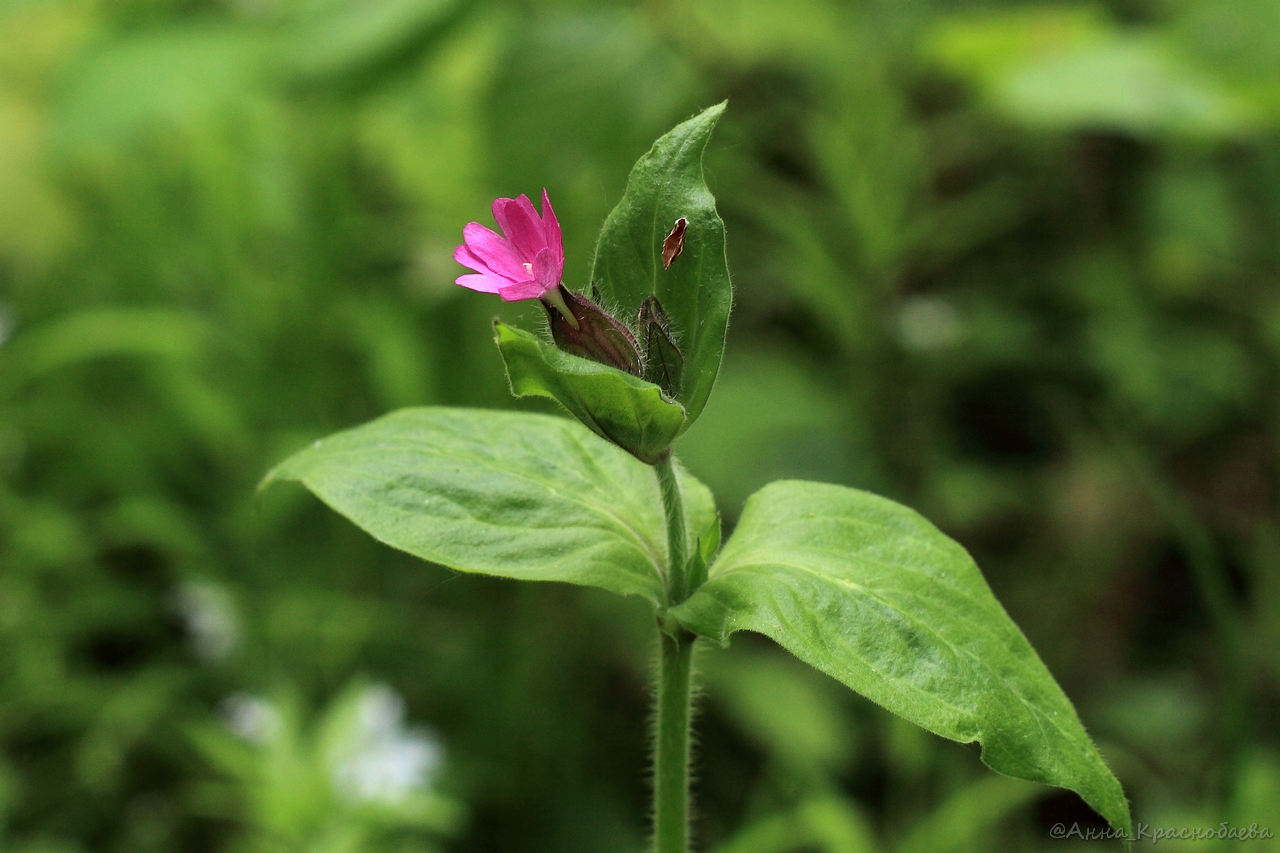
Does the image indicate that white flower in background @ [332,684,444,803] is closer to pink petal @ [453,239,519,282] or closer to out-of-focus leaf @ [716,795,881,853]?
out-of-focus leaf @ [716,795,881,853]

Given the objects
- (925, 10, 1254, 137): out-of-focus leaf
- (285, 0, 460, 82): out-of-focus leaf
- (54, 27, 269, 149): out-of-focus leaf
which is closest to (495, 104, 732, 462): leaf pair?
(285, 0, 460, 82): out-of-focus leaf

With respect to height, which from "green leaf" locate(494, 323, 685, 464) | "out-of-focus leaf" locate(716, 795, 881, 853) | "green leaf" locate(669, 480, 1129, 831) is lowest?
"out-of-focus leaf" locate(716, 795, 881, 853)

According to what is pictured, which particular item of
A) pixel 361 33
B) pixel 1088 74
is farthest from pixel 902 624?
pixel 1088 74

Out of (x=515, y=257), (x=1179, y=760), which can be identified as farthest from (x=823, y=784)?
(x=515, y=257)

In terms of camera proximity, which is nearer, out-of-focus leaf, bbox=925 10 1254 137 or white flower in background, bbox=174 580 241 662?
white flower in background, bbox=174 580 241 662

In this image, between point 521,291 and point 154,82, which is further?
point 154,82

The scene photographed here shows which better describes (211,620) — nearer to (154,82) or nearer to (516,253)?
(154,82)
